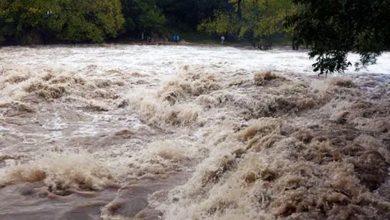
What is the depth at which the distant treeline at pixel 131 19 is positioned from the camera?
2202 centimetres

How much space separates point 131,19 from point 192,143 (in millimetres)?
19309

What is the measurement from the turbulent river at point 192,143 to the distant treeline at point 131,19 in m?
9.27

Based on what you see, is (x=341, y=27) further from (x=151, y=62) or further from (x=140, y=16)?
(x=140, y=16)

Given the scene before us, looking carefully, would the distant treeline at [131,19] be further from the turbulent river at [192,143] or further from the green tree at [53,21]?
the turbulent river at [192,143]

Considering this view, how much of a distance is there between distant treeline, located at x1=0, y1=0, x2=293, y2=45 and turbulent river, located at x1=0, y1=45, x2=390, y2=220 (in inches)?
365

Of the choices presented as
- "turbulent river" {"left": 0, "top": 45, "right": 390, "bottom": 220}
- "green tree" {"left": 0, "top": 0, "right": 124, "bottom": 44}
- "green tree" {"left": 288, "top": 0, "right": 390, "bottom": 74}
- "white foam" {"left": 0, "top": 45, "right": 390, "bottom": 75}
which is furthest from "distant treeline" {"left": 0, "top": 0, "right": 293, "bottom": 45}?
"green tree" {"left": 288, "top": 0, "right": 390, "bottom": 74}

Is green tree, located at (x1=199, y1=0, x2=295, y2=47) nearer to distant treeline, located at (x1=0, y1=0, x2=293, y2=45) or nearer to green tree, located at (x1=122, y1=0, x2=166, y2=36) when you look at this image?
distant treeline, located at (x1=0, y1=0, x2=293, y2=45)

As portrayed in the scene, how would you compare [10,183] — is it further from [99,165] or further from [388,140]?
[388,140]

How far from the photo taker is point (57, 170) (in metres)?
6.30

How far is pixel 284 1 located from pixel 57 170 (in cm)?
2094

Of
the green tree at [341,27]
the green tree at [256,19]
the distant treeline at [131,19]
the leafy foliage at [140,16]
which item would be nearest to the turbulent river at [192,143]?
the green tree at [341,27]

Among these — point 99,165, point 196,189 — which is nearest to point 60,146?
point 99,165

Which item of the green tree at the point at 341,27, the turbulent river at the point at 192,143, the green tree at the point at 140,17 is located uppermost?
the green tree at the point at 140,17

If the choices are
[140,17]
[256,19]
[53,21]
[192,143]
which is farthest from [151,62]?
[140,17]
